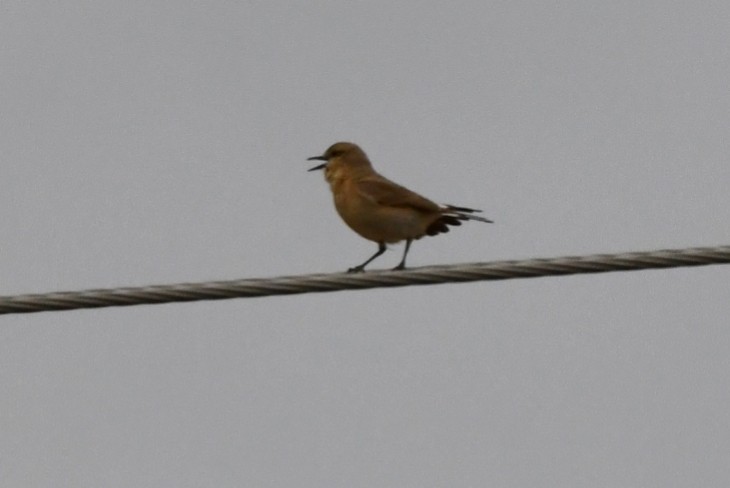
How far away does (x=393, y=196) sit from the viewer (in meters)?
11.7

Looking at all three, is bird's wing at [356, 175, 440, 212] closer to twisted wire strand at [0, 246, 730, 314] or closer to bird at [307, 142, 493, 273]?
bird at [307, 142, 493, 273]

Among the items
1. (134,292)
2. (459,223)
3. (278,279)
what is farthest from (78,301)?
(459,223)

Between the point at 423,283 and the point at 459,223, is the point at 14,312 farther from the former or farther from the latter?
the point at 459,223

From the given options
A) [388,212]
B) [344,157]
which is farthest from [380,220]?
[344,157]

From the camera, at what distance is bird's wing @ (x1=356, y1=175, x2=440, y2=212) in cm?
1152

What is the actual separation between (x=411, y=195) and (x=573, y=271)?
11.7ft

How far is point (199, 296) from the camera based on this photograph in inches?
322

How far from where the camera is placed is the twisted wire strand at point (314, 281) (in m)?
8.12

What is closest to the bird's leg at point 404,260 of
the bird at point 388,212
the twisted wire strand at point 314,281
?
the bird at point 388,212

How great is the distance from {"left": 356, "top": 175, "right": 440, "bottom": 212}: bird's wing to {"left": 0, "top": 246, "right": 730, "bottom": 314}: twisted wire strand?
312 centimetres

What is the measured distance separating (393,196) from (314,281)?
11.0 ft

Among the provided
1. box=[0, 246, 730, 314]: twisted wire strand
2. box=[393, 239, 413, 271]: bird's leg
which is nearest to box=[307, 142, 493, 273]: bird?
box=[393, 239, 413, 271]: bird's leg

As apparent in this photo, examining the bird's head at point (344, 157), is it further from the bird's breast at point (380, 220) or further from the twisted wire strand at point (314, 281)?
the twisted wire strand at point (314, 281)

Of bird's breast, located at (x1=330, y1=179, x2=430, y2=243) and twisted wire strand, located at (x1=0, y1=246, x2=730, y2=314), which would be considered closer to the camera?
twisted wire strand, located at (x1=0, y1=246, x2=730, y2=314)
